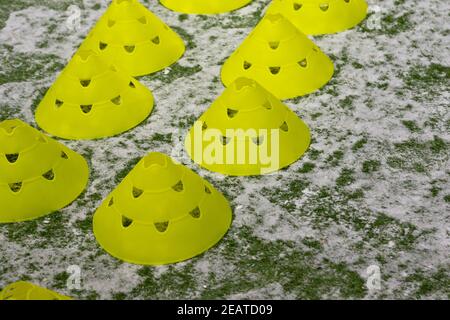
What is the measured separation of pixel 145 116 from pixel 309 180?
1.49 metres

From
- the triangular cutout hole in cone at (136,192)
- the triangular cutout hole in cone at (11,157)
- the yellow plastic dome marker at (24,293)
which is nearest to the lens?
the yellow plastic dome marker at (24,293)

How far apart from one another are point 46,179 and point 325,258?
6.49 ft

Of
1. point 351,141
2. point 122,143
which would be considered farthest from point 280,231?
point 122,143

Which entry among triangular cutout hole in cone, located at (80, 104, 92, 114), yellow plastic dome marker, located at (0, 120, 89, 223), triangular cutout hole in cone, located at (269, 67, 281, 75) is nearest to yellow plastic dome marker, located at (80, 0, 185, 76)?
triangular cutout hole in cone, located at (80, 104, 92, 114)

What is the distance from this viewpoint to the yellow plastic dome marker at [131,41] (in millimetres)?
7359

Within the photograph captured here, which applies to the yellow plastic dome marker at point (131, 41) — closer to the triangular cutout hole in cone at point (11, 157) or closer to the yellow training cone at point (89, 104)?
the yellow training cone at point (89, 104)

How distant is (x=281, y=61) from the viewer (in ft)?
22.9

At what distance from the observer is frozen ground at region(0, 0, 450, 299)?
5.29 metres

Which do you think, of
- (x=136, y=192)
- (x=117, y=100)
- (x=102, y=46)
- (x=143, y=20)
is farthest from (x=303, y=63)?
(x=136, y=192)

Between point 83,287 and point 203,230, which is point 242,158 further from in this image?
point 83,287

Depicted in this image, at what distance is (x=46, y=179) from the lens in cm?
597

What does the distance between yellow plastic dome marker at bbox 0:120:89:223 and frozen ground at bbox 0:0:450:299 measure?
0.09 meters

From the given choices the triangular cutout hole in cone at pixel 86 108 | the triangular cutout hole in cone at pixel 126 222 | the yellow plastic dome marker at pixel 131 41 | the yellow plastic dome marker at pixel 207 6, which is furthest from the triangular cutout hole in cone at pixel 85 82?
the yellow plastic dome marker at pixel 207 6

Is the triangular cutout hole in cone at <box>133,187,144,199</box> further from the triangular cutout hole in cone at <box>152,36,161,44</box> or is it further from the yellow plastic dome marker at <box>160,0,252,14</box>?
the yellow plastic dome marker at <box>160,0,252,14</box>
